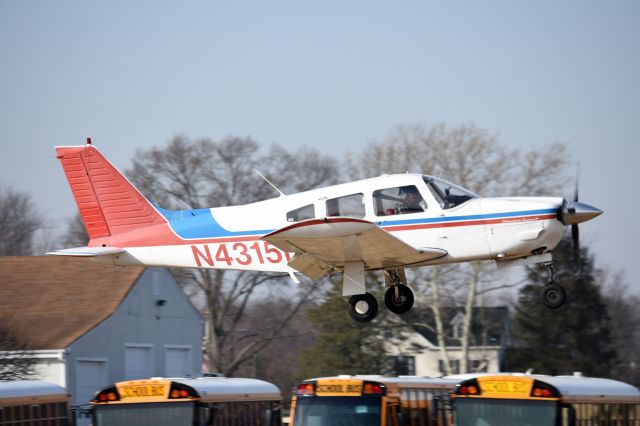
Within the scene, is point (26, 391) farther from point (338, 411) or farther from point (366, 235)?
point (366, 235)

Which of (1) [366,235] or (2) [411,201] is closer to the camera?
(1) [366,235]

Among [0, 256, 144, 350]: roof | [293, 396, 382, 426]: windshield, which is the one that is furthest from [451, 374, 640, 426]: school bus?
[0, 256, 144, 350]: roof

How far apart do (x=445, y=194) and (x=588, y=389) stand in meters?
4.20

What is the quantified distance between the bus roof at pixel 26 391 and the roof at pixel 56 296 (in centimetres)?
1132

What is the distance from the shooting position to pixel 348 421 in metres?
14.5

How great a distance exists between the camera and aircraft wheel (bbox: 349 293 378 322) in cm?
1723

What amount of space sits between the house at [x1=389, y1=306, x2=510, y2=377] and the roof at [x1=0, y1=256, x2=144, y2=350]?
1435 cm

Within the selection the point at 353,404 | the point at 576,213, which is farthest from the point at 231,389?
the point at 576,213

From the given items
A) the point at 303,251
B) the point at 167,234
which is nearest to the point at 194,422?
the point at 303,251

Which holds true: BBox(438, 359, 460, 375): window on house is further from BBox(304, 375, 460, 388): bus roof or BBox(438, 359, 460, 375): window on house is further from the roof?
BBox(304, 375, 460, 388): bus roof

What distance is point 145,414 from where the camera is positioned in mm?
14656

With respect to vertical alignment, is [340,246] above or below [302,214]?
below

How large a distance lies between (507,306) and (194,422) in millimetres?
33510

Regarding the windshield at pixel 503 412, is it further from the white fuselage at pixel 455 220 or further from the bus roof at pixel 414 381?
the white fuselage at pixel 455 220
